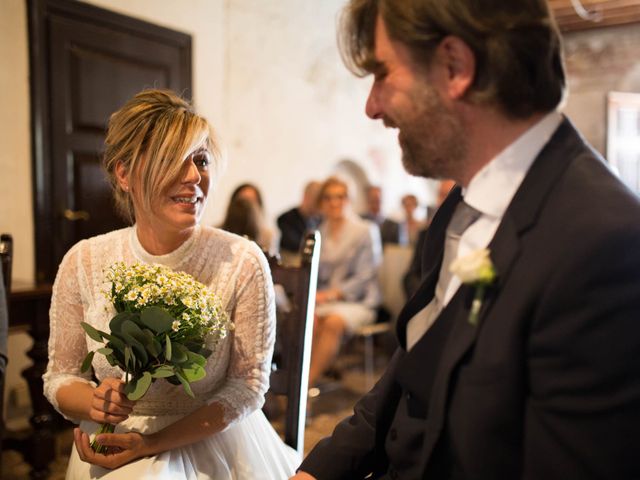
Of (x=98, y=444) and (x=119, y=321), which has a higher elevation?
(x=119, y=321)

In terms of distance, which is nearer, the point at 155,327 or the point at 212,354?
the point at 155,327

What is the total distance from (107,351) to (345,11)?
2.78 feet

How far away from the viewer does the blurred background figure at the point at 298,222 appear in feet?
16.7

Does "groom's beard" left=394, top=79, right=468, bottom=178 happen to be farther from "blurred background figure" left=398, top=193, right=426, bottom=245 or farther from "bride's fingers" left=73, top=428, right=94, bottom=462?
"blurred background figure" left=398, top=193, right=426, bottom=245

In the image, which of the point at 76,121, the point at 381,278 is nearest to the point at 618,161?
the point at 381,278

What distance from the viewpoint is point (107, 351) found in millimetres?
1257

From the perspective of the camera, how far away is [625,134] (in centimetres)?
731

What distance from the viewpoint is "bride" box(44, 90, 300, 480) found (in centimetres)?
151

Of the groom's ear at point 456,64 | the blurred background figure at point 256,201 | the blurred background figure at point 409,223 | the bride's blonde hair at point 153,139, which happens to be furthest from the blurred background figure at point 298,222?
the groom's ear at point 456,64

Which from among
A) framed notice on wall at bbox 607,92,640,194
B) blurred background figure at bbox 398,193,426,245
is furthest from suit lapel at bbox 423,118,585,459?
framed notice on wall at bbox 607,92,640,194

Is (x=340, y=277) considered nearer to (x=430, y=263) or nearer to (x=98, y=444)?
(x=98, y=444)

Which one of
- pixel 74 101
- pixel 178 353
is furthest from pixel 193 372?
pixel 74 101

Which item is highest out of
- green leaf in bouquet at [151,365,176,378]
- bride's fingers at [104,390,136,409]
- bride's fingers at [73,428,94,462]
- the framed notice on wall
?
the framed notice on wall

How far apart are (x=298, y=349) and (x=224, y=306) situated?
286 mm
